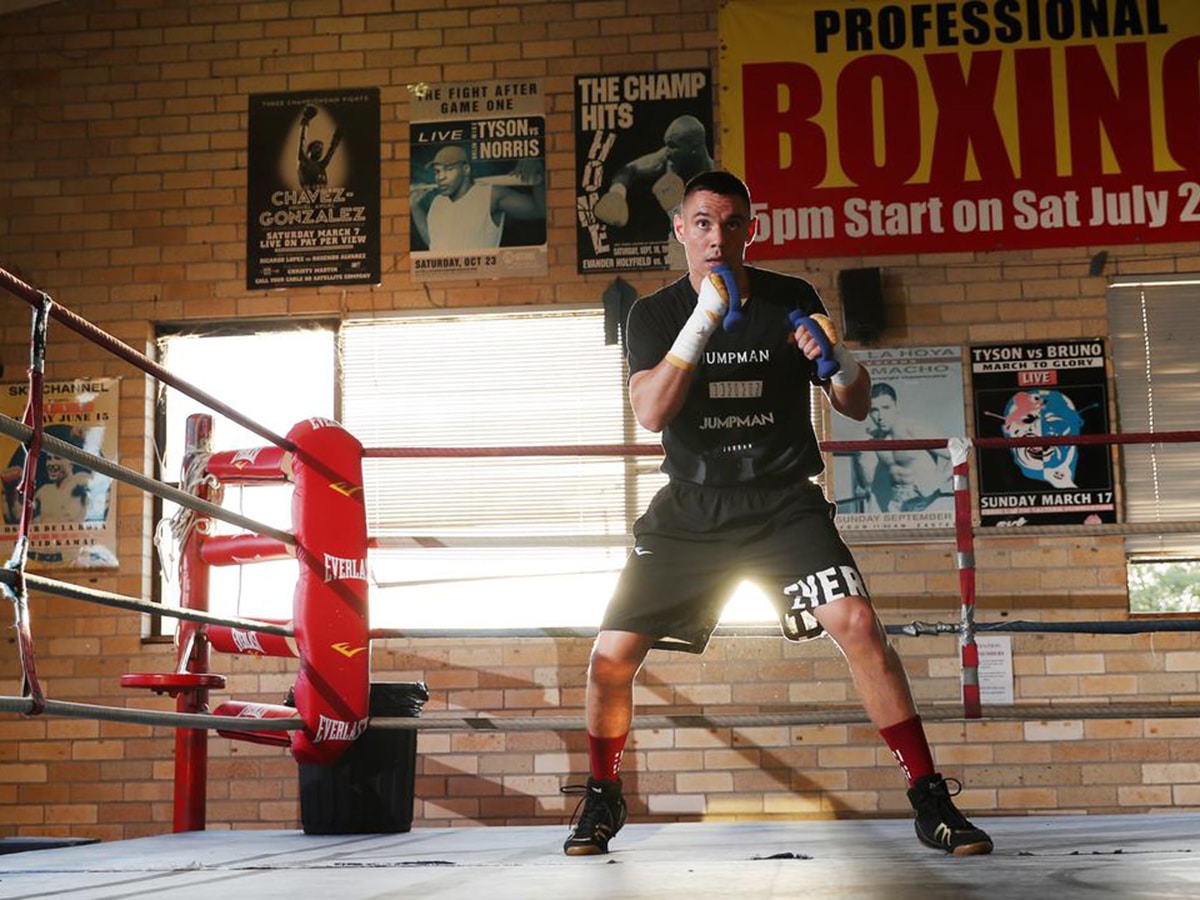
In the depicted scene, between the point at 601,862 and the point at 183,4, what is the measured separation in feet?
15.4

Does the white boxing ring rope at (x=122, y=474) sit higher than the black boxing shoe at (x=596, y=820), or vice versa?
the white boxing ring rope at (x=122, y=474)

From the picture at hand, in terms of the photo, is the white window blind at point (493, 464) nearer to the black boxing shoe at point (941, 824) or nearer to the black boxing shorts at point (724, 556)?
the black boxing shorts at point (724, 556)

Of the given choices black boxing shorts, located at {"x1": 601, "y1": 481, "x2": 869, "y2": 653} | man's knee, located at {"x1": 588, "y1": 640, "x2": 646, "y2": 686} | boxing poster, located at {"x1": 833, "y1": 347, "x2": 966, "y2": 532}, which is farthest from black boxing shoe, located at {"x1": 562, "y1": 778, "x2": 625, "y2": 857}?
boxing poster, located at {"x1": 833, "y1": 347, "x2": 966, "y2": 532}

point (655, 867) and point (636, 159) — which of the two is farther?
point (636, 159)

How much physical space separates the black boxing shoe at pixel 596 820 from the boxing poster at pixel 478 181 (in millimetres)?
3233

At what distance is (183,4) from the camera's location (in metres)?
6.08

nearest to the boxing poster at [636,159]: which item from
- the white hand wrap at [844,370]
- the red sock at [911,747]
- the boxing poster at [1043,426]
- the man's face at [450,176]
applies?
the man's face at [450,176]

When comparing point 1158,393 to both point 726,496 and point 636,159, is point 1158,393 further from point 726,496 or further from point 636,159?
point 726,496

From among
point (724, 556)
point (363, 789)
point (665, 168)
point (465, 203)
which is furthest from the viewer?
point (465, 203)

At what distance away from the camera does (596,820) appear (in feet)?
9.23

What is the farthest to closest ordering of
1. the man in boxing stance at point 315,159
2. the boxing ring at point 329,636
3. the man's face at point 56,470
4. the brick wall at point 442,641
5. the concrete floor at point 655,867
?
the man in boxing stance at point 315,159 < the man's face at point 56,470 < the brick wall at point 442,641 < the boxing ring at point 329,636 < the concrete floor at point 655,867

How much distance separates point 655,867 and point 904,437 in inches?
130

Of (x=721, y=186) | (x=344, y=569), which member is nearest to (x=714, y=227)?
(x=721, y=186)

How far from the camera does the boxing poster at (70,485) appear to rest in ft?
18.9
